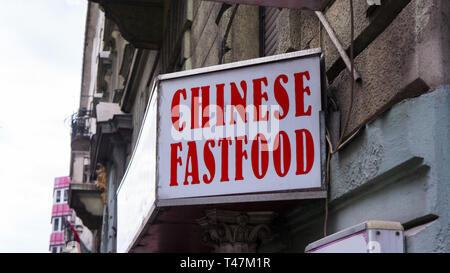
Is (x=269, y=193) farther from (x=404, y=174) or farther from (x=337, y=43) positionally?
(x=404, y=174)

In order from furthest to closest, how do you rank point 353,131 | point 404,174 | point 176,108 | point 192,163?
point 176,108 → point 192,163 → point 353,131 → point 404,174

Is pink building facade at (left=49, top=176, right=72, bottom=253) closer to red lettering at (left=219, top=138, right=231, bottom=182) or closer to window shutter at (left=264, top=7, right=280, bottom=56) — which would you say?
window shutter at (left=264, top=7, right=280, bottom=56)

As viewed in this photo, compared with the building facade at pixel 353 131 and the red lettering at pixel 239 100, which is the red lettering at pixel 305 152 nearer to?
the building facade at pixel 353 131

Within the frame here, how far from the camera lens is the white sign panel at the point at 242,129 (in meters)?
5.91

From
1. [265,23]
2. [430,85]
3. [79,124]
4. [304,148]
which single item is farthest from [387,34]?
[79,124]

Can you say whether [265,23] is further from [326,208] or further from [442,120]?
[442,120]

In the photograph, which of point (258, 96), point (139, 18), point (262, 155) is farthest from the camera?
point (139, 18)

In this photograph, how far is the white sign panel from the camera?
5.91 meters

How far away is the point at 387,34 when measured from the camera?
5.16 metres

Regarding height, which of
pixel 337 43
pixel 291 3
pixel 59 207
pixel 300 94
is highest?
pixel 59 207

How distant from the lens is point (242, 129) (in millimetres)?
6176

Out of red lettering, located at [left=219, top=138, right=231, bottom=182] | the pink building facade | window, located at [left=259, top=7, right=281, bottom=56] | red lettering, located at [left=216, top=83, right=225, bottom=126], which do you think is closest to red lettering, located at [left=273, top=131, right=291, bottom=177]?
red lettering, located at [left=219, top=138, right=231, bottom=182]

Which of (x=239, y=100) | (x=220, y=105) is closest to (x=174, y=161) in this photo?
(x=220, y=105)

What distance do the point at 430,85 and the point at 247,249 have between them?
9.95ft
